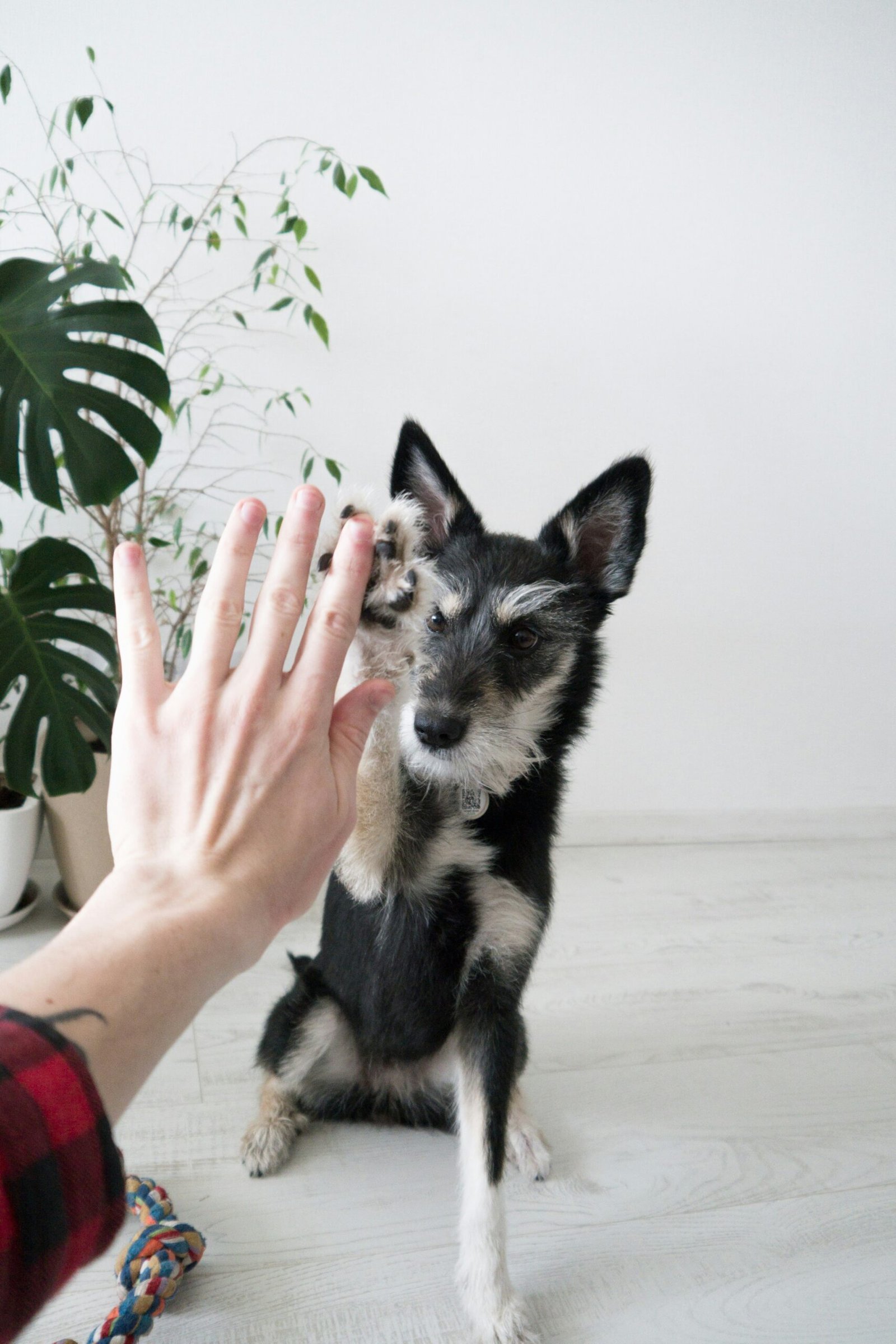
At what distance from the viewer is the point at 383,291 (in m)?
2.50

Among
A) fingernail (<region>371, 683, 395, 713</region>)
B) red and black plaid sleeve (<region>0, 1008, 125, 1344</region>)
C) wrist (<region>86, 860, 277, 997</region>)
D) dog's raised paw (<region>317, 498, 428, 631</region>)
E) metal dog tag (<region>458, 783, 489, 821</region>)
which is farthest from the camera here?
metal dog tag (<region>458, 783, 489, 821</region>)

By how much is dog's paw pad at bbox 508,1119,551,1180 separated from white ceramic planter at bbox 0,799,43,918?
4.29ft

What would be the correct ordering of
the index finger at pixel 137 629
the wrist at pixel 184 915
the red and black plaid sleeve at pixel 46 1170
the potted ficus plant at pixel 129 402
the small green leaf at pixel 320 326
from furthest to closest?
the small green leaf at pixel 320 326
the potted ficus plant at pixel 129 402
the index finger at pixel 137 629
the wrist at pixel 184 915
the red and black plaid sleeve at pixel 46 1170

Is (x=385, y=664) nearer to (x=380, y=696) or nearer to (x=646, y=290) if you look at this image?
(x=380, y=696)

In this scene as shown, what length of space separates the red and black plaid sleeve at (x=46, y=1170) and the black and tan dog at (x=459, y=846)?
647 millimetres

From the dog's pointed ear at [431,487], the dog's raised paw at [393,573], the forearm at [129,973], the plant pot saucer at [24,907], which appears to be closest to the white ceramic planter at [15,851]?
the plant pot saucer at [24,907]

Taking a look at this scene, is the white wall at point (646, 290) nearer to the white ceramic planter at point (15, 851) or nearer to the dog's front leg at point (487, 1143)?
the white ceramic planter at point (15, 851)

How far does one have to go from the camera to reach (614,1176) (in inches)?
55.0

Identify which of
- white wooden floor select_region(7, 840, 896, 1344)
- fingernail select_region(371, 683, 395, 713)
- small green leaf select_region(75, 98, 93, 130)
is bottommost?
white wooden floor select_region(7, 840, 896, 1344)

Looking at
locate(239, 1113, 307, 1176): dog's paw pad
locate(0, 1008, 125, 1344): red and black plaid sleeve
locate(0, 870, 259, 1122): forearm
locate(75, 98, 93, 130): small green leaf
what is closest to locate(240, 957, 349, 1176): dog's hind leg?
locate(239, 1113, 307, 1176): dog's paw pad

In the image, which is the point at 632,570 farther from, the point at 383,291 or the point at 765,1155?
the point at 383,291

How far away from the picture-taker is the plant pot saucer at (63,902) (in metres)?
2.14

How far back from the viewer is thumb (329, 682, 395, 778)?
0.77 m

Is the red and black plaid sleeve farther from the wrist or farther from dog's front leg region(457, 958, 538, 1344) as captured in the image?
dog's front leg region(457, 958, 538, 1344)
